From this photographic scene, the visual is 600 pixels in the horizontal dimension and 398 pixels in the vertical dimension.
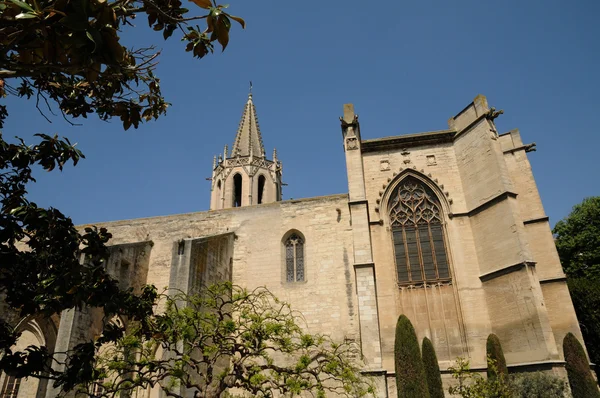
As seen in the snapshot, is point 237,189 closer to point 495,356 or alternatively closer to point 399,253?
point 399,253

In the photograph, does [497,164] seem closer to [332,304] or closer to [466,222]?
[466,222]

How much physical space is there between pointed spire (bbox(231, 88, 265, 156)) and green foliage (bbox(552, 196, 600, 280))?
2290 cm

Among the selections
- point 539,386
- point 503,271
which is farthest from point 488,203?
point 539,386

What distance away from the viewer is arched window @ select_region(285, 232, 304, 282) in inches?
574

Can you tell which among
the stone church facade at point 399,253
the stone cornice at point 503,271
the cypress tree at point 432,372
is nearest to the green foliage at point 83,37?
the stone church facade at point 399,253

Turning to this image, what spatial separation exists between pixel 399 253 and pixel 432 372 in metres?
4.28

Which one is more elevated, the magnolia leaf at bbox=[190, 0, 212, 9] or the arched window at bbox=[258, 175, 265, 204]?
the arched window at bbox=[258, 175, 265, 204]

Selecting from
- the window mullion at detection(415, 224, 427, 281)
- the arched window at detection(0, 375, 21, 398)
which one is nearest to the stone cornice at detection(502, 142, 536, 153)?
the window mullion at detection(415, 224, 427, 281)

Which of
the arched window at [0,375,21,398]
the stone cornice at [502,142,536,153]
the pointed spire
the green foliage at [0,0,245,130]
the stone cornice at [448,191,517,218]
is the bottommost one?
the arched window at [0,375,21,398]

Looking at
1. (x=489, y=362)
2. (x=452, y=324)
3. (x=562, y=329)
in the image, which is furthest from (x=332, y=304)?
(x=562, y=329)

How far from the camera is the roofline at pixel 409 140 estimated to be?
621 inches

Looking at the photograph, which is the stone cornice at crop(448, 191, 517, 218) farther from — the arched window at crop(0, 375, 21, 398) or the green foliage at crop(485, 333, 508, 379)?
the arched window at crop(0, 375, 21, 398)

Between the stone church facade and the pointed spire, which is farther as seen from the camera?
the pointed spire

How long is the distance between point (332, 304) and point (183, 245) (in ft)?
16.3
